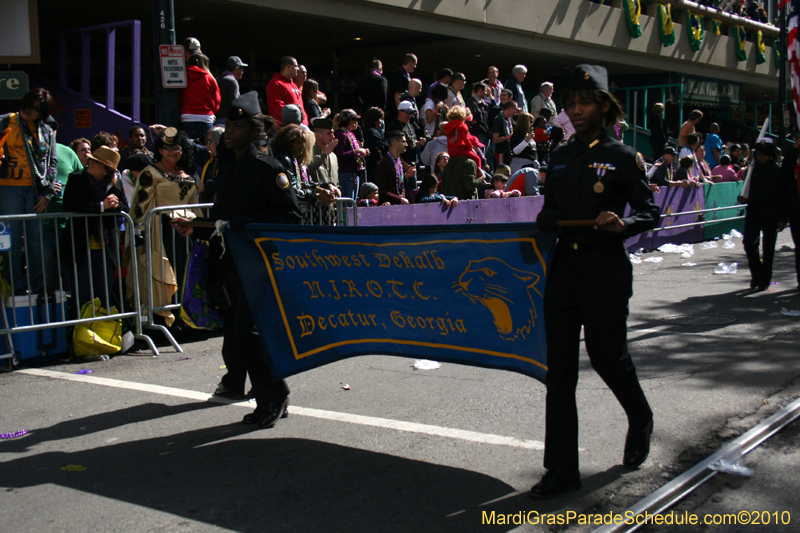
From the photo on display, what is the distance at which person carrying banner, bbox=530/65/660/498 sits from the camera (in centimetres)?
393

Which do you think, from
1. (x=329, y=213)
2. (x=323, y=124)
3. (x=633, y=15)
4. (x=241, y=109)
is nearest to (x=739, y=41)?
(x=633, y=15)

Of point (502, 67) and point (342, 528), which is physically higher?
point (502, 67)

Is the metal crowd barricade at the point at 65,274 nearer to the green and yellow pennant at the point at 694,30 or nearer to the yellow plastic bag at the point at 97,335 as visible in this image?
the yellow plastic bag at the point at 97,335

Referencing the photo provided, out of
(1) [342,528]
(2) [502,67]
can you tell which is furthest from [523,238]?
(2) [502,67]

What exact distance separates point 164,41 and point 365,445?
645cm

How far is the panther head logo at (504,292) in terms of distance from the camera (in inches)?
164

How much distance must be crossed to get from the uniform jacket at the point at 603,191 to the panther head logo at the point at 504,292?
34cm

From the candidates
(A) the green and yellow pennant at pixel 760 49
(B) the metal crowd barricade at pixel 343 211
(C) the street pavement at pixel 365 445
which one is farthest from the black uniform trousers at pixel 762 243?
(A) the green and yellow pennant at pixel 760 49

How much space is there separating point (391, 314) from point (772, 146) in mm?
8154

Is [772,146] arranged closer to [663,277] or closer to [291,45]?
[663,277]

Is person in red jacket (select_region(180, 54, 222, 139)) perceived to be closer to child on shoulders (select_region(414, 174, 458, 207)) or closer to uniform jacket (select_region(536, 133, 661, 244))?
child on shoulders (select_region(414, 174, 458, 207))

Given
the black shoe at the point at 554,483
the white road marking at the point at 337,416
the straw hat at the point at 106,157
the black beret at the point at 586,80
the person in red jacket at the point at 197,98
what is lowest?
the white road marking at the point at 337,416

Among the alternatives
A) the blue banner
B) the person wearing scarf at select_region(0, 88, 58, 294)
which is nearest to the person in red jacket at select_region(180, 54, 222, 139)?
the person wearing scarf at select_region(0, 88, 58, 294)

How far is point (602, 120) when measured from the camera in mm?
4105
